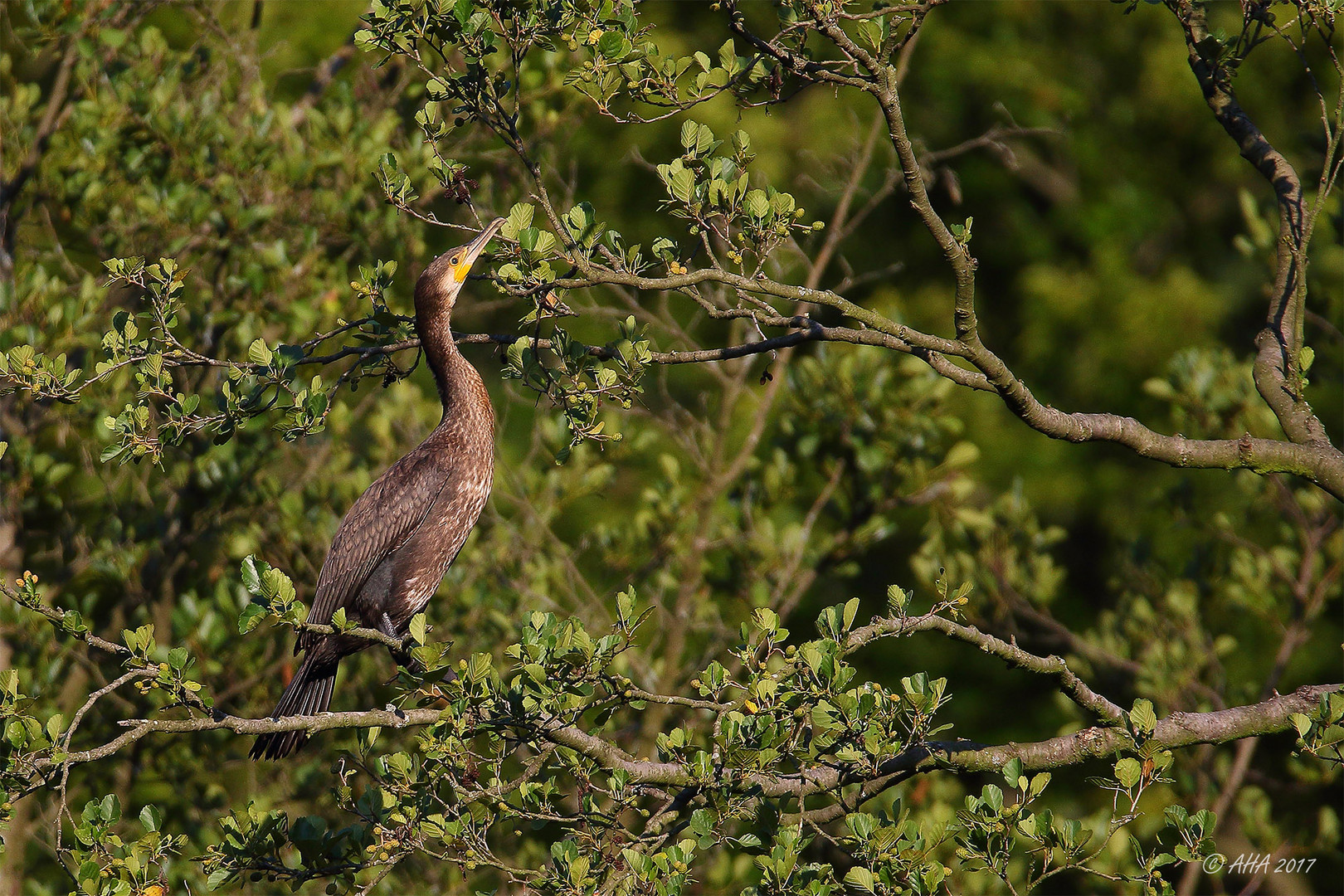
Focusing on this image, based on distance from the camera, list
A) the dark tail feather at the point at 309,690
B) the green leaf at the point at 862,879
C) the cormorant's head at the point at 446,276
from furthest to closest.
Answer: the cormorant's head at the point at 446,276
the dark tail feather at the point at 309,690
the green leaf at the point at 862,879

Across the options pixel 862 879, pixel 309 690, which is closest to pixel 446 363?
pixel 309 690

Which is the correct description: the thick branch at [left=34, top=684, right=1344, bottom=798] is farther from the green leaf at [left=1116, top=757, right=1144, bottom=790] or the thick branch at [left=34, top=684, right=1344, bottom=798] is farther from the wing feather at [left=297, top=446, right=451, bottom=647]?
the wing feather at [left=297, top=446, right=451, bottom=647]

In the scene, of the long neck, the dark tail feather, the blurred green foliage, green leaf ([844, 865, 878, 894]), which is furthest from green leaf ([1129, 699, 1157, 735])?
the dark tail feather

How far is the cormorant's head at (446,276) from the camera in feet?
15.5

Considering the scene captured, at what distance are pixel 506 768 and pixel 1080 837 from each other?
4.13 metres

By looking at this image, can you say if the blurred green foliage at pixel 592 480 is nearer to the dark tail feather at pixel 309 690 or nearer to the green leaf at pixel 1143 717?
the green leaf at pixel 1143 717

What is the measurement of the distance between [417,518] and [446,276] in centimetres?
90

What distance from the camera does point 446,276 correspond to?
479 cm

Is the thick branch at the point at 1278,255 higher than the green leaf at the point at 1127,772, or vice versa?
the thick branch at the point at 1278,255

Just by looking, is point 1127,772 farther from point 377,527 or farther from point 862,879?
point 377,527

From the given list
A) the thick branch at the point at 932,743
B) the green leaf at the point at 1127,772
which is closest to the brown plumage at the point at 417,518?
the thick branch at the point at 932,743

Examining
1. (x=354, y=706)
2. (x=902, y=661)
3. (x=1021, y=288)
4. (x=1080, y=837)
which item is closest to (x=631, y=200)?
(x=1021, y=288)

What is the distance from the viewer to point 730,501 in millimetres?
6051

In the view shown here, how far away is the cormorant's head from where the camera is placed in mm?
4727
